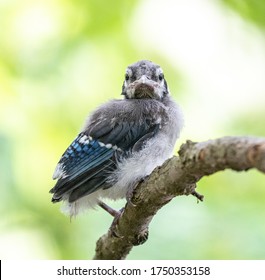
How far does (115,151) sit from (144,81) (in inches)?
15.0

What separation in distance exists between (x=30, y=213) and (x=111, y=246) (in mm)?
727

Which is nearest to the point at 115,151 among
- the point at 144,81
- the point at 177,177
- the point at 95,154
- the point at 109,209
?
the point at 95,154

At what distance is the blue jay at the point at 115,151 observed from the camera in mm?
2654

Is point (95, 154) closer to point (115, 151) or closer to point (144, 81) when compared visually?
point (115, 151)

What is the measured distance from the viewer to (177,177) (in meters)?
2.03

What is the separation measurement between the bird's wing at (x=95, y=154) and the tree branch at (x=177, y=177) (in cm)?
21

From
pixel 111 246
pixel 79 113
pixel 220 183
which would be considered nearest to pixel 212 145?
pixel 111 246

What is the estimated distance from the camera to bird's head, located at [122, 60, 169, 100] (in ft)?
9.75

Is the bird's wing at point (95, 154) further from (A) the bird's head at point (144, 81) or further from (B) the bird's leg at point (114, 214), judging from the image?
(A) the bird's head at point (144, 81)

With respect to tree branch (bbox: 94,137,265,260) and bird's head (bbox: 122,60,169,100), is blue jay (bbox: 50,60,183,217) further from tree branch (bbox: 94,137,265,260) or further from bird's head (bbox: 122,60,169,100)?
tree branch (bbox: 94,137,265,260)

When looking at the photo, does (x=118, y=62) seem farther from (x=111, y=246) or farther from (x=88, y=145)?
(x=111, y=246)

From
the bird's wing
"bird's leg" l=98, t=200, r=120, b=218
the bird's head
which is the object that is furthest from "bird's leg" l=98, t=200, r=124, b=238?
the bird's head

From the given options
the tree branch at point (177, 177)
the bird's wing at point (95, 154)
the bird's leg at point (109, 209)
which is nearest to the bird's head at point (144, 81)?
the bird's wing at point (95, 154)
